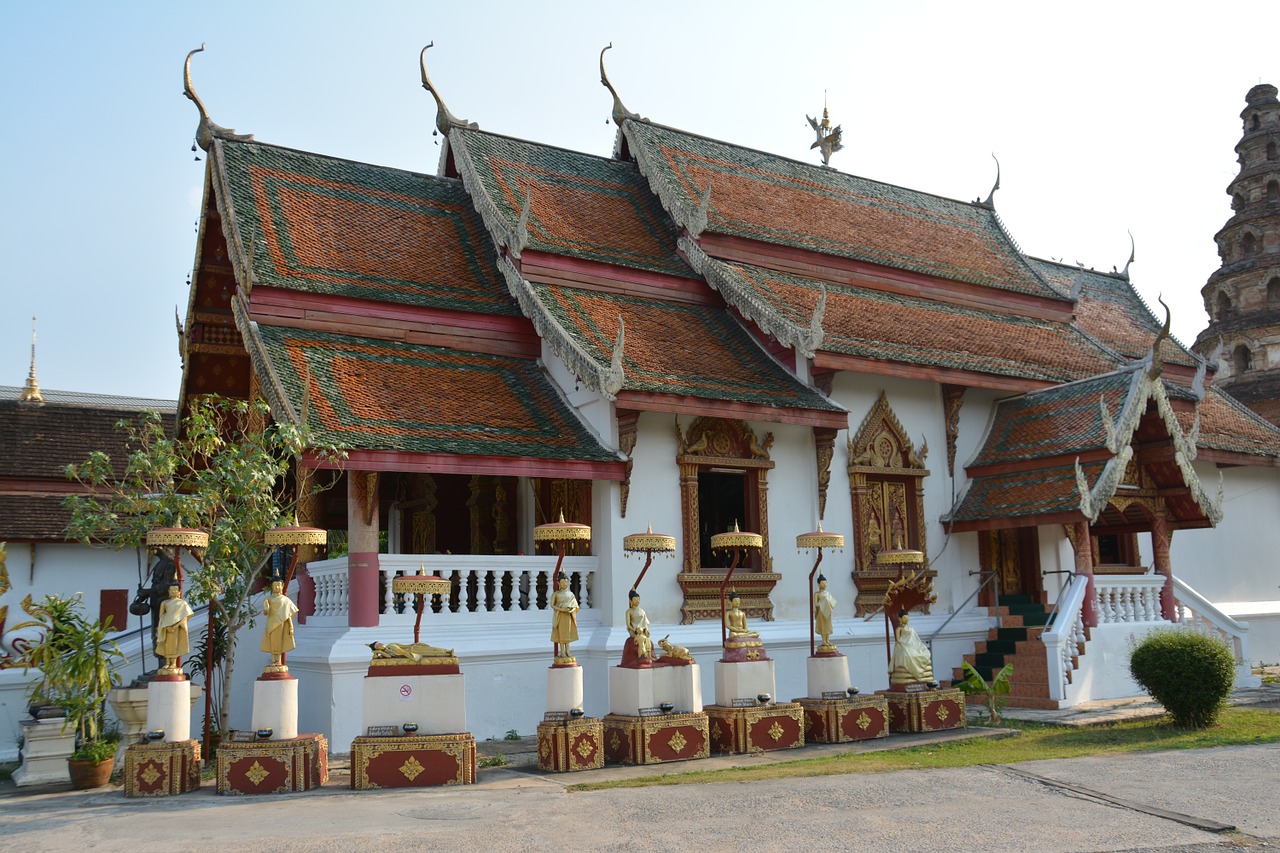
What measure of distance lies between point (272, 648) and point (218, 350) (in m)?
6.99

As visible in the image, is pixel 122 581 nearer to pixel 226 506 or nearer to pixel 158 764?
pixel 226 506

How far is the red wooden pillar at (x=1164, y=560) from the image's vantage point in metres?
14.6

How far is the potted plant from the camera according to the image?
9438mm

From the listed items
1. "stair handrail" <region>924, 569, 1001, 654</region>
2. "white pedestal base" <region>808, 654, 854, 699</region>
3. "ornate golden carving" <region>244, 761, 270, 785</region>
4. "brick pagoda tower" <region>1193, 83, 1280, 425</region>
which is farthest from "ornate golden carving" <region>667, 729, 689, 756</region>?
"brick pagoda tower" <region>1193, 83, 1280, 425</region>

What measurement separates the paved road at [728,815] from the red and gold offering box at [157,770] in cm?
17

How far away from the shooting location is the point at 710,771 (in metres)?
9.24

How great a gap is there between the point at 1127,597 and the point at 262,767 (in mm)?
10181

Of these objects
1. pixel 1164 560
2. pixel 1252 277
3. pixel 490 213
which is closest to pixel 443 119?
pixel 490 213

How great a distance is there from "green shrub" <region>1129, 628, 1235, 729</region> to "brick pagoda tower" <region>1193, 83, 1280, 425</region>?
16.4m

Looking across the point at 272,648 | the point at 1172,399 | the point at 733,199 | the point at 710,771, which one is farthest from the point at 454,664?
the point at 1172,399

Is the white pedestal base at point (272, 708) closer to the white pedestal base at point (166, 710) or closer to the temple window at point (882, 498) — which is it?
the white pedestal base at point (166, 710)

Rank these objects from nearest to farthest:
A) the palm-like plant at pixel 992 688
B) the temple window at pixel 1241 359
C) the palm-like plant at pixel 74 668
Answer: the palm-like plant at pixel 74 668
the palm-like plant at pixel 992 688
the temple window at pixel 1241 359

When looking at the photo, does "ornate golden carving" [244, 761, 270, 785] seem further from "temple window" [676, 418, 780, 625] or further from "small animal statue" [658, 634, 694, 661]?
"temple window" [676, 418, 780, 625]

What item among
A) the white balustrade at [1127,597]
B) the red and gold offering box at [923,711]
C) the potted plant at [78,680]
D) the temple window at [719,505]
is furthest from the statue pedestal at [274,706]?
the white balustrade at [1127,597]
